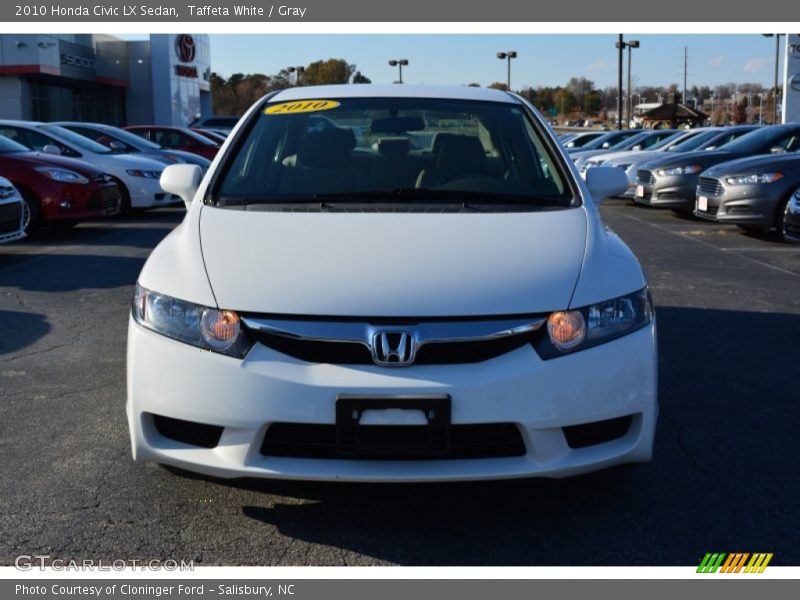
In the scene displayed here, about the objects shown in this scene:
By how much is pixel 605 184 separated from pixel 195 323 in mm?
2178

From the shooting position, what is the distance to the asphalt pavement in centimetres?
303

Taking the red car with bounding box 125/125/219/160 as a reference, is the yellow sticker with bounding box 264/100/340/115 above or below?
below

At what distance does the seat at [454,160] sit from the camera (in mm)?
4223

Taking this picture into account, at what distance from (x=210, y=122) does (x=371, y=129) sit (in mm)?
30056

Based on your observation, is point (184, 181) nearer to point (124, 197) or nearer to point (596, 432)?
point (596, 432)

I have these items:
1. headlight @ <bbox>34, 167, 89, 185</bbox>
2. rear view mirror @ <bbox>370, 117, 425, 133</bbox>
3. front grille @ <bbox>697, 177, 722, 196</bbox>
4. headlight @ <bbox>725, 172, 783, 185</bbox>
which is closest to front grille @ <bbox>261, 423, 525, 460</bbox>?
rear view mirror @ <bbox>370, 117, 425, 133</bbox>

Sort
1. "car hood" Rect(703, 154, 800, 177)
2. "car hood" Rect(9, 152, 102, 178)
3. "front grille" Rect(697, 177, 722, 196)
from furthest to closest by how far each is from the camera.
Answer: "front grille" Rect(697, 177, 722, 196), "car hood" Rect(703, 154, 800, 177), "car hood" Rect(9, 152, 102, 178)

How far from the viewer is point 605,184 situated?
4328 millimetres

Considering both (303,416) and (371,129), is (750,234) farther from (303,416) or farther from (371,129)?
(303,416)

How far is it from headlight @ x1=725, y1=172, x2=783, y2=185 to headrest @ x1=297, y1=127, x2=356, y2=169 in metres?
7.95

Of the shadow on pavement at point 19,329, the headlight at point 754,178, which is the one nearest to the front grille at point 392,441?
the shadow on pavement at point 19,329

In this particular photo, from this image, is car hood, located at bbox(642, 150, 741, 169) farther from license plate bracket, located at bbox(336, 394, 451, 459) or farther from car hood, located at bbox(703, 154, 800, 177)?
license plate bracket, located at bbox(336, 394, 451, 459)

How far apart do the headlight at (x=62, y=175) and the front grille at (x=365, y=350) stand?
28.4 ft

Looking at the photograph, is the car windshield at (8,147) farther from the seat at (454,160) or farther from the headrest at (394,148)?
the seat at (454,160)
